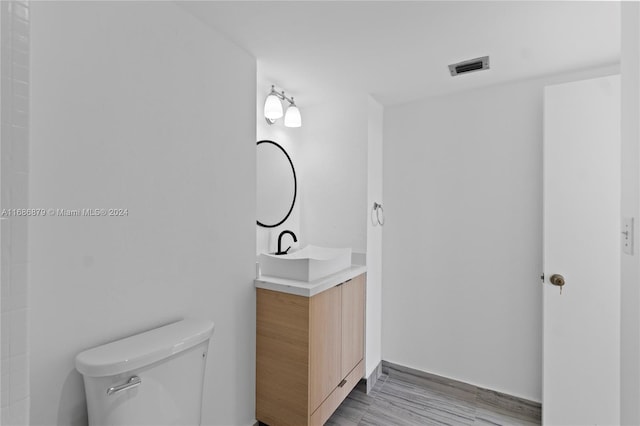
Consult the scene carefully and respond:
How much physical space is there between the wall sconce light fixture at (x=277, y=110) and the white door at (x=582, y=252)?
1.62m

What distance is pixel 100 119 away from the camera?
1.14 meters

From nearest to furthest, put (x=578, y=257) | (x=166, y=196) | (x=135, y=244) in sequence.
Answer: (x=135, y=244)
(x=166, y=196)
(x=578, y=257)

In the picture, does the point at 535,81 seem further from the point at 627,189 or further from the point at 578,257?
the point at 627,189

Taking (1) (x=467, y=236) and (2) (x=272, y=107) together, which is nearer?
(2) (x=272, y=107)

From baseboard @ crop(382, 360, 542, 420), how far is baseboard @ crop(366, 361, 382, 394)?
0.26 ft

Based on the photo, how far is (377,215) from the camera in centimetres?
254

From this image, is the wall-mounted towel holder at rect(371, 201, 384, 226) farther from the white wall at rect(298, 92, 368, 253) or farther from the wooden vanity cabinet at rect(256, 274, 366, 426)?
the wooden vanity cabinet at rect(256, 274, 366, 426)

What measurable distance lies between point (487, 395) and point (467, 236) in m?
1.13

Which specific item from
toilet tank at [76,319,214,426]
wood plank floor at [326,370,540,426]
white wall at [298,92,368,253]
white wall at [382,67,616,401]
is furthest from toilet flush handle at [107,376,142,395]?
white wall at [382,67,616,401]

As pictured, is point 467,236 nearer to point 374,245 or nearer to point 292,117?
point 374,245

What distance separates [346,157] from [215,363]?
1638 millimetres

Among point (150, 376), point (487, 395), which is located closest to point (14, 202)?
point (150, 376)

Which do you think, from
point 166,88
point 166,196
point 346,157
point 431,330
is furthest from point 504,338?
point 166,88

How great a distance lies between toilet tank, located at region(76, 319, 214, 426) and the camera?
102 cm
